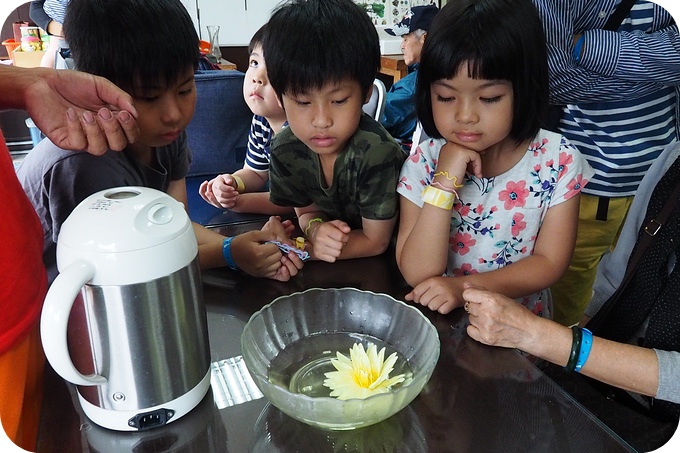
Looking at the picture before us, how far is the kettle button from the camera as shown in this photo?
1.90 ft

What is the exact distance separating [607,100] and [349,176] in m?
0.88

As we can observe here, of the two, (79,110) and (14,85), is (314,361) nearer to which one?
(79,110)

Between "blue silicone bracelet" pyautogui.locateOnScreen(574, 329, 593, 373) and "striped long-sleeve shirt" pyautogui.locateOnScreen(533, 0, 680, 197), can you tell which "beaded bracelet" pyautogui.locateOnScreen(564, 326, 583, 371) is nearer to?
"blue silicone bracelet" pyautogui.locateOnScreen(574, 329, 593, 373)

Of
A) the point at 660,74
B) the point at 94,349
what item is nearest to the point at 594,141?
the point at 660,74

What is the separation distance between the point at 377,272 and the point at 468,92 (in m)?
0.39

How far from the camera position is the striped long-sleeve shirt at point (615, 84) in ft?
4.57

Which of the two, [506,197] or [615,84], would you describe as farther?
[615,84]

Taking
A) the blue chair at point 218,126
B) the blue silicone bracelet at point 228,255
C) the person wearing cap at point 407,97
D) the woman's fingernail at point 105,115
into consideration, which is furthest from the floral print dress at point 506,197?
the person wearing cap at point 407,97

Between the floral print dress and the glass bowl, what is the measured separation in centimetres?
36

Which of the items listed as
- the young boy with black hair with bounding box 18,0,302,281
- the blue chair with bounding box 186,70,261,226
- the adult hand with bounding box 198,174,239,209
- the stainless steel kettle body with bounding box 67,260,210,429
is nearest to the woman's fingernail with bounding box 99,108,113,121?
the young boy with black hair with bounding box 18,0,302,281

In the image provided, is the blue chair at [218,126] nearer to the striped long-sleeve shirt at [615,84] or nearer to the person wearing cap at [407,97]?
the person wearing cap at [407,97]

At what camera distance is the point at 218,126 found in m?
2.11

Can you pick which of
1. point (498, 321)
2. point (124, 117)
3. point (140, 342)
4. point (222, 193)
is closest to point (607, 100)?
point (498, 321)

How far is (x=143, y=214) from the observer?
0.57 m
